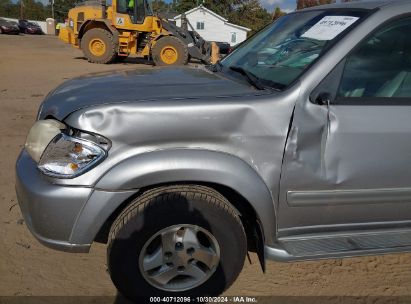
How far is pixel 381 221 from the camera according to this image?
269cm

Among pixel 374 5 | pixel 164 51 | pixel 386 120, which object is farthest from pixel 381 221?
pixel 164 51

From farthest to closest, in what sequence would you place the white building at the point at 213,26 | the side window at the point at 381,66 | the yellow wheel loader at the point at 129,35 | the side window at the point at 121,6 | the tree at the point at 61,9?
1. the tree at the point at 61,9
2. the white building at the point at 213,26
3. the side window at the point at 121,6
4. the yellow wheel loader at the point at 129,35
5. the side window at the point at 381,66

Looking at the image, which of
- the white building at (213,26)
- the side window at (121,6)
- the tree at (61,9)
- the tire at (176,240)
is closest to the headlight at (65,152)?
the tire at (176,240)

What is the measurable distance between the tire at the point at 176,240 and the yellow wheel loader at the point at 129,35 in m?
15.1

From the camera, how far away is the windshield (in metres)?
2.61

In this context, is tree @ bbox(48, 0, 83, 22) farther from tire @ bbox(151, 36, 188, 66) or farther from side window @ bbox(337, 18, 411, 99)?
side window @ bbox(337, 18, 411, 99)

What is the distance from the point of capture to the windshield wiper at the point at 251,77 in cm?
266

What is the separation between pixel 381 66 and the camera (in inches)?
106

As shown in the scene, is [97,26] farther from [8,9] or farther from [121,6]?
[8,9]

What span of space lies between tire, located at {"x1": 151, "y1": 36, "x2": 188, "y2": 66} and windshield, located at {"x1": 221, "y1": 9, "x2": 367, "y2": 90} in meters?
13.9

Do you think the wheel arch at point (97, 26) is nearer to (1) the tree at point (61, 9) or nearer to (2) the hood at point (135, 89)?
(2) the hood at point (135, 89)

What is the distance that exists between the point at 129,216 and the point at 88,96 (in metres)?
0.74

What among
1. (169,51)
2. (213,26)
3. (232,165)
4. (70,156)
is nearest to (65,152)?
(70,156)

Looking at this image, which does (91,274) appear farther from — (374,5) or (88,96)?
(374,5)
